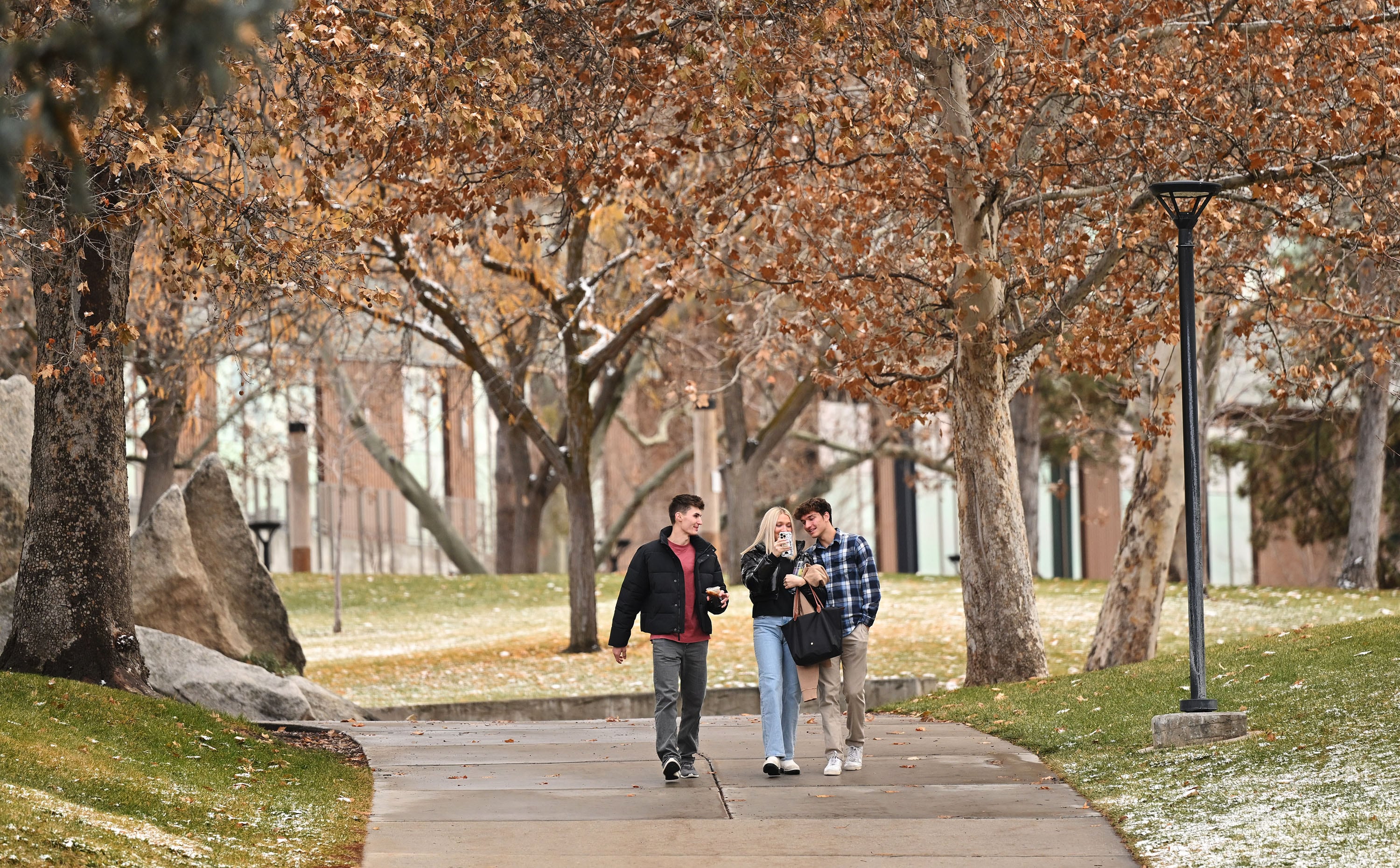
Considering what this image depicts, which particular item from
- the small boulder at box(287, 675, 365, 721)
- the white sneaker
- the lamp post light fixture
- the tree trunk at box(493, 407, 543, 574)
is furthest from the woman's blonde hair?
the tree trunk at box(493, 407, 543, 574)

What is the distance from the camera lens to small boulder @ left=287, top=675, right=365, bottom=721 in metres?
14.6

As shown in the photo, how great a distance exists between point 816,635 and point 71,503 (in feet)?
18.2

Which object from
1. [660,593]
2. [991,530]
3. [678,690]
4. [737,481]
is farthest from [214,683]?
[737,481]

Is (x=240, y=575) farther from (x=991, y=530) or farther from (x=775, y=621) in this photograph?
(x=775, y=621)

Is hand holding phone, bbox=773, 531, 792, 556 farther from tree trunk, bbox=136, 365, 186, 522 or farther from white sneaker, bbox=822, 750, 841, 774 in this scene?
tree trunk, bbox=136, 365, 186, 522

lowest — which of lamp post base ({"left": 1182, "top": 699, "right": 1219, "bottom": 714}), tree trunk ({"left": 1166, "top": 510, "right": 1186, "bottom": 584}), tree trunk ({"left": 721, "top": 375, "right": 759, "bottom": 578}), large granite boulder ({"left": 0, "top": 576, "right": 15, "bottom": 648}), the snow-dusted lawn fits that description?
the snow-dusted lawn

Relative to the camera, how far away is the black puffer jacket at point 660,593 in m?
9.72

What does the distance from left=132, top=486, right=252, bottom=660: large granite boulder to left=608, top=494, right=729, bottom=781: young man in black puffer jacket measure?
7496 millimetres

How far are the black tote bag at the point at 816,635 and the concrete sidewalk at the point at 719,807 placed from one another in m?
0.77

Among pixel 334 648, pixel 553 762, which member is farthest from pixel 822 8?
pixel 334 648

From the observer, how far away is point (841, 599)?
998 cm

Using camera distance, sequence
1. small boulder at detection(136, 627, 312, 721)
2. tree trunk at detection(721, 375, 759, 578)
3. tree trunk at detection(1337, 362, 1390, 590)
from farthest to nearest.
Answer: tree trunk at detection(721, 375, 759, 578)
tree trunk at detection(1337, 362, 1390, 590)
small boulder at detection(136, 627, 312, 721)

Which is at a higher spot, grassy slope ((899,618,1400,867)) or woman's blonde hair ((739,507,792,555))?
woman's blonde hair ((739,507,792,555))

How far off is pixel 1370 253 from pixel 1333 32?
187 centimetres
